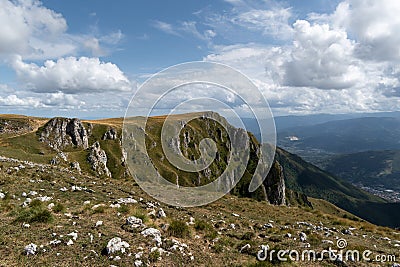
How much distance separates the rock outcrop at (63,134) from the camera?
408 ft

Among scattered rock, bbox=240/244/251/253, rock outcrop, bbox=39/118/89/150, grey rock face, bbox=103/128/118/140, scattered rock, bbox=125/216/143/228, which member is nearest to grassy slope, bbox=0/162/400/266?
scattered rock, bbox=240/244/251/253

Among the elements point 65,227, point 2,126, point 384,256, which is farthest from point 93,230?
point 2,126

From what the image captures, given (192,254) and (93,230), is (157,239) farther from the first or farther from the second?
(93,230)

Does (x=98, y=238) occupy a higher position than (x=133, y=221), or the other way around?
(x=98, y=238)

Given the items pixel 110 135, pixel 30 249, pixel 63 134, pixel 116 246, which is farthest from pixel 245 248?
pixel 110 135

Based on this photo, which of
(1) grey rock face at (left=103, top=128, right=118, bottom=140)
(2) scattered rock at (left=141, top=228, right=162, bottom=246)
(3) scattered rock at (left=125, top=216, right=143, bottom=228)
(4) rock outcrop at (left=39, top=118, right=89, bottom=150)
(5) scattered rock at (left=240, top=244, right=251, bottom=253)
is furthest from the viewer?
(1) grey rock face at (left=103, top=128, right=118, bottom=140)

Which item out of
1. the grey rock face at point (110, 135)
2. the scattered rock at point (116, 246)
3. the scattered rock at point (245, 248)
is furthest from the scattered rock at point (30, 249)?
the grey rock face at point (110, 135)

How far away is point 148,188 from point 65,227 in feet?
66.1

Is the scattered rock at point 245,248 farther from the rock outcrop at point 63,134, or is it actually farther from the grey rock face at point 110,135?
the grey rock face at point 110,135

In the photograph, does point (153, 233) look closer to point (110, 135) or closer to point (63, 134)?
point (63, 134)

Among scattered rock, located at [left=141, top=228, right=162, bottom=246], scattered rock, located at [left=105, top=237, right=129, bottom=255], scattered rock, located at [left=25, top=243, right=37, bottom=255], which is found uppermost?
scattered rock, located at [left=25, top=243, right=37, bottom=255]

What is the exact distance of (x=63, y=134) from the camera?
139625mm

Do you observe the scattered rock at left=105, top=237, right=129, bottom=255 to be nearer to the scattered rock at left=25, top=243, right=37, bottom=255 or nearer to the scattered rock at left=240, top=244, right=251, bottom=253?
the scattered rock at left=25, top=243, right=37, bottom=255

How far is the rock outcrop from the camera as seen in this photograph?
12436 centimetres
